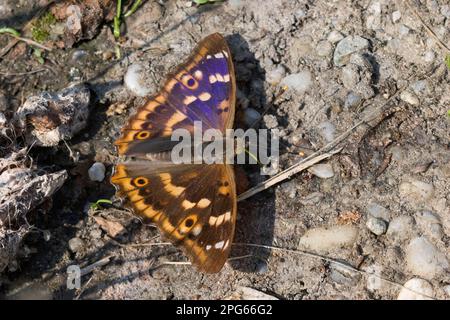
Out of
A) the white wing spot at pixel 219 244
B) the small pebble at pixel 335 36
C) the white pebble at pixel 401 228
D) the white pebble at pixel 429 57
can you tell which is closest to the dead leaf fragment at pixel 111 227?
the white wing spot at pixel 219 244

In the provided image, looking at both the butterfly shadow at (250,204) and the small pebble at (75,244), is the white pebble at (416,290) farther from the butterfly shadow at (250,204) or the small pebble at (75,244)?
the small pebble at (75,244)

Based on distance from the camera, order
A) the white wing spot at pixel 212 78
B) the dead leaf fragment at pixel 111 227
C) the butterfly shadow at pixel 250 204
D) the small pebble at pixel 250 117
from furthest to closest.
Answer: the small pebble at pixel 250 117 < the white wing spot at pixel 212 78 < the dead leaf fragment at pixel 111 227 < the butterfly shadow at pixel 250 204

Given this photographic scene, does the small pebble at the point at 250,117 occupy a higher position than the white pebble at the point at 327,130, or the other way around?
the small pebble at the point at 250,117

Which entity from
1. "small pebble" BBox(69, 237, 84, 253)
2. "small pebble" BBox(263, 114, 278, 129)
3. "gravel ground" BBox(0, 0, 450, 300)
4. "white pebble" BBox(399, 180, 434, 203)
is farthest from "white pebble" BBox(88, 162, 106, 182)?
"white pebble" BBox(399, 180, 434, 203)

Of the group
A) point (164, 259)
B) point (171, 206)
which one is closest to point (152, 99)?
point (171, 206)

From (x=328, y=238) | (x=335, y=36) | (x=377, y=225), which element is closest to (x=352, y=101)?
(x=335, y=36)

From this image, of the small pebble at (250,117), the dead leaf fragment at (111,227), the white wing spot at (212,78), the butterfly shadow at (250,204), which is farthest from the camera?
the small pebble at (250,117)

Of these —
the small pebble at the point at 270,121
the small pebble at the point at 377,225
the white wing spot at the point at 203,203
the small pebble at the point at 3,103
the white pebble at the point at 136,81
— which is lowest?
the small pebble at the point at 377,225
